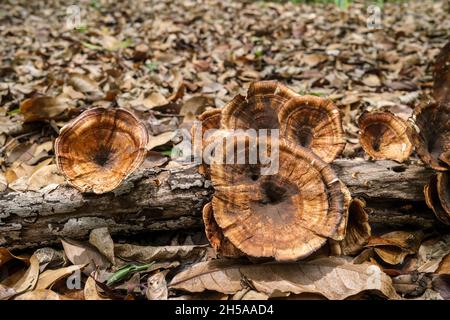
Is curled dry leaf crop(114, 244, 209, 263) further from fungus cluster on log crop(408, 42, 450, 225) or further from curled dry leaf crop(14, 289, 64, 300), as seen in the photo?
fungus cluster on log crop(408, 42, 450, 225)

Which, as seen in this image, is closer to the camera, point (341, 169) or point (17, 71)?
point (341, 169)

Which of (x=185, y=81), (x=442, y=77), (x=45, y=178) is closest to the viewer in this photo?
(x=45, y=178)

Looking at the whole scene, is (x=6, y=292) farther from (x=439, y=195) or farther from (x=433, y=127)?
(x=433, y=127)

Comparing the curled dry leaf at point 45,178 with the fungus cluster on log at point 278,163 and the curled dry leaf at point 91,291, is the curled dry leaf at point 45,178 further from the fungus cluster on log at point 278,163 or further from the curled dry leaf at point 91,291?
the curled dry leaf at point 91,291

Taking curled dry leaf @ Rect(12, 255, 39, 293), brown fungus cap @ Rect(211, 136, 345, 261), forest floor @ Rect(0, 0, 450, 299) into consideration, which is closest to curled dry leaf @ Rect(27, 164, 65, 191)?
forest floor @ Rect(0, 0, 450, 299)

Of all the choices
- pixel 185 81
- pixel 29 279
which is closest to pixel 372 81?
pixel 185 81

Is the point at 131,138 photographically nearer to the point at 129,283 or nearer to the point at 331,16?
the point at 129,283

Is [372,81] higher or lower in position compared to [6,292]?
higher

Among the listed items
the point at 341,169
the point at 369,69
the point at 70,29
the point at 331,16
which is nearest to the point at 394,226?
the point at 341,169
